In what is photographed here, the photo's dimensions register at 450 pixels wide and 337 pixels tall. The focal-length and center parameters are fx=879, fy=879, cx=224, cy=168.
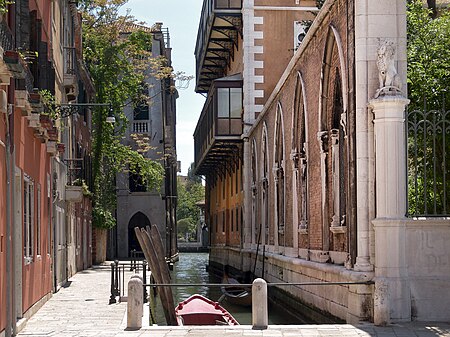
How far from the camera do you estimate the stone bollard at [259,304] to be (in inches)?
562

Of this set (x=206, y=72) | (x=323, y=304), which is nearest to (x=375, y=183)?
(x=323, y=304)

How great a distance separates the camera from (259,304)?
47.3 feet

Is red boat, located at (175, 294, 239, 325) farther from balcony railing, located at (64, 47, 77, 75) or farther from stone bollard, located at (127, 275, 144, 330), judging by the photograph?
balcony railing, located at (64, 47, 77, 75)

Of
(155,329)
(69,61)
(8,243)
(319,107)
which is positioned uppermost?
(69,61)

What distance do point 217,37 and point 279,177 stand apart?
17054 millimetres

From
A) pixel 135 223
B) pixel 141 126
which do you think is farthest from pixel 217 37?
pixel 135 223

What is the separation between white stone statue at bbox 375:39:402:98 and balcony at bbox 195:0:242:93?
23.5m

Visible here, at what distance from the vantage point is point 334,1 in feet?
60.0

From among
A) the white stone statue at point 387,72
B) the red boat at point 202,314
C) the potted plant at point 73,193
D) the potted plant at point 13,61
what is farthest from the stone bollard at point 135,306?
the potted plant at point 73,193

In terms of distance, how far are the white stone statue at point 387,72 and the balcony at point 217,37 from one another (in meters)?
23.5

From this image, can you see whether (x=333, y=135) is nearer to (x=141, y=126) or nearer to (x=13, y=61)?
(x=13, y=61)

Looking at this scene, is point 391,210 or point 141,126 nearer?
point 391,210

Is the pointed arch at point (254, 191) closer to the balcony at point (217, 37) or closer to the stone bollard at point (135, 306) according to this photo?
the balcony at point (217, 37)

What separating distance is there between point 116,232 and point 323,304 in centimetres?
3748
